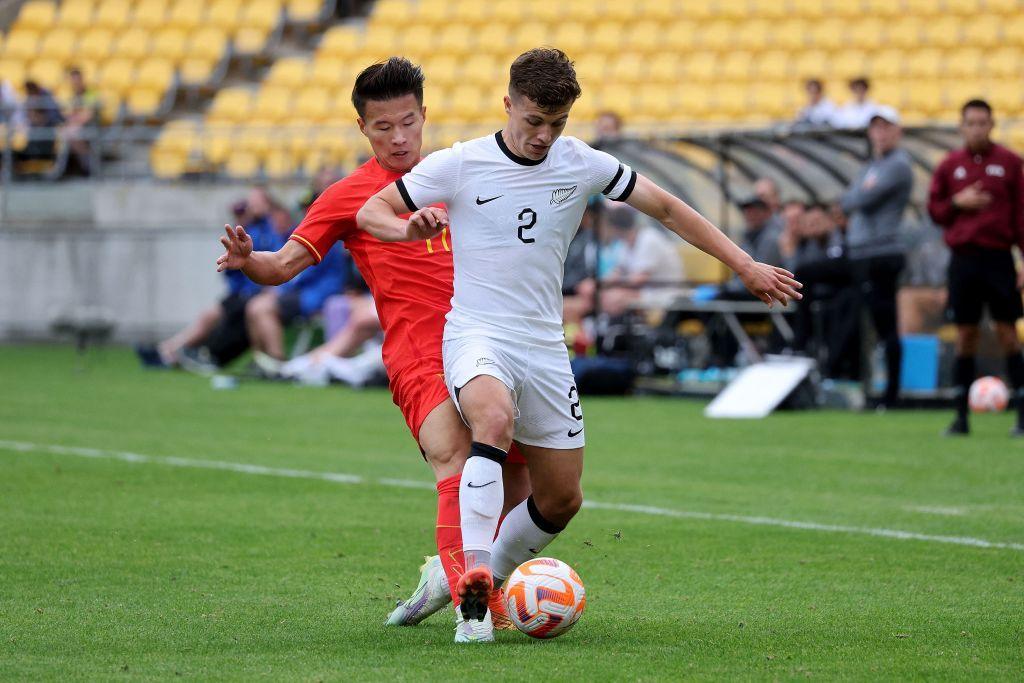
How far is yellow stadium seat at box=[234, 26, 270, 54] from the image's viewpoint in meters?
25.0

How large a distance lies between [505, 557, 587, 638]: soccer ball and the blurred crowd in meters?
18.3

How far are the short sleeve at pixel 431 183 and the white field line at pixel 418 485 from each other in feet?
10.00

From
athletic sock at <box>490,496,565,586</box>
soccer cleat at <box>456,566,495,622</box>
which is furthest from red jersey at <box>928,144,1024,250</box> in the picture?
soccer cleat at <box>456,566,495,622</box>

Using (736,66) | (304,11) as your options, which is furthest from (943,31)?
(304,11)

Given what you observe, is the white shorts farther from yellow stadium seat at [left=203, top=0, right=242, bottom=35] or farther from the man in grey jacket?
yellow stadium seat at [left=203, top=0, right=242, bottom=35]

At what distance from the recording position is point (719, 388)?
49.1 feet

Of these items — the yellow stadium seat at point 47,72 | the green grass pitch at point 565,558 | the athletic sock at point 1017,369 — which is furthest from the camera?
the yellow stadium seat at point 47,72

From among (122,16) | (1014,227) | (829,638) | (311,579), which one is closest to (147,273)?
(122,16)

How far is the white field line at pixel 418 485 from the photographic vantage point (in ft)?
23.4

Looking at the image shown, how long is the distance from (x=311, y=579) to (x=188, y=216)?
1679 cm

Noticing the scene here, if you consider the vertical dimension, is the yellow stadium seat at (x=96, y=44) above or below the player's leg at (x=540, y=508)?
above

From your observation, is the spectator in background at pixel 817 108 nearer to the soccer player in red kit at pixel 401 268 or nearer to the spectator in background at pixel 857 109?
the spectator in background at pixel 857 109

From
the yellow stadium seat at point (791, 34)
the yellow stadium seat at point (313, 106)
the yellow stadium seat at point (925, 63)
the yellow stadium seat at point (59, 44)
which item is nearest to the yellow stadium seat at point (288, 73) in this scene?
the yellow stadium seat at point (313, 106)

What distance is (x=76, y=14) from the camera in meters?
26.4
